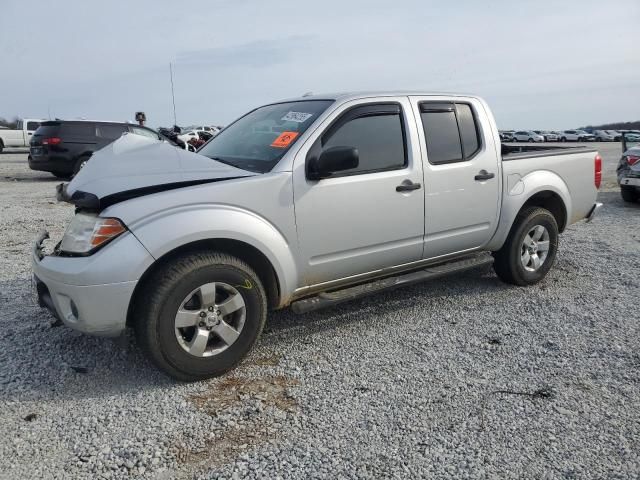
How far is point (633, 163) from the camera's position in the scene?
9359 mm

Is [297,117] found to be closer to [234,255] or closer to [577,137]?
[234,255]

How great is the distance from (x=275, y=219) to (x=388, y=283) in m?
1.09

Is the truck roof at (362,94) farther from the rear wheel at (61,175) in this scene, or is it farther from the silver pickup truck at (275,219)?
the rear wheel at (61,175)

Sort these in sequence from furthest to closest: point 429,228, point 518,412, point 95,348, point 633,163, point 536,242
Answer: point 633,163
point 536,242
point 429,228
point 95,348
point 518,412

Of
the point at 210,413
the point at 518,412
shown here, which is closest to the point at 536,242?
the point at 518,412

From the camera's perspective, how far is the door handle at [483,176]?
169 inches

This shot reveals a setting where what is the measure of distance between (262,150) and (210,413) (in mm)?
1792

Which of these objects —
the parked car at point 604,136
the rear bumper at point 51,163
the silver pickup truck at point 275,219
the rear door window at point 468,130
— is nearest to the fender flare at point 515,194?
the silver pickup truck at point 275,219

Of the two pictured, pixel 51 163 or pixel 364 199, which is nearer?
pixel 364 199

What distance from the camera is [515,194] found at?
15.1 ft

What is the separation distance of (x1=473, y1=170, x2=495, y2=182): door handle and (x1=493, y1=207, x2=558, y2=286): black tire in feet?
2.07

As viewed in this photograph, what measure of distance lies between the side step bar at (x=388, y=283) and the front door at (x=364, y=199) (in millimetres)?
114

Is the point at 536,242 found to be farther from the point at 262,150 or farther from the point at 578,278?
the point at 262,150

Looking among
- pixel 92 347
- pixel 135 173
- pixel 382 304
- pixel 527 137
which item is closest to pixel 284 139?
pixel 135 173
